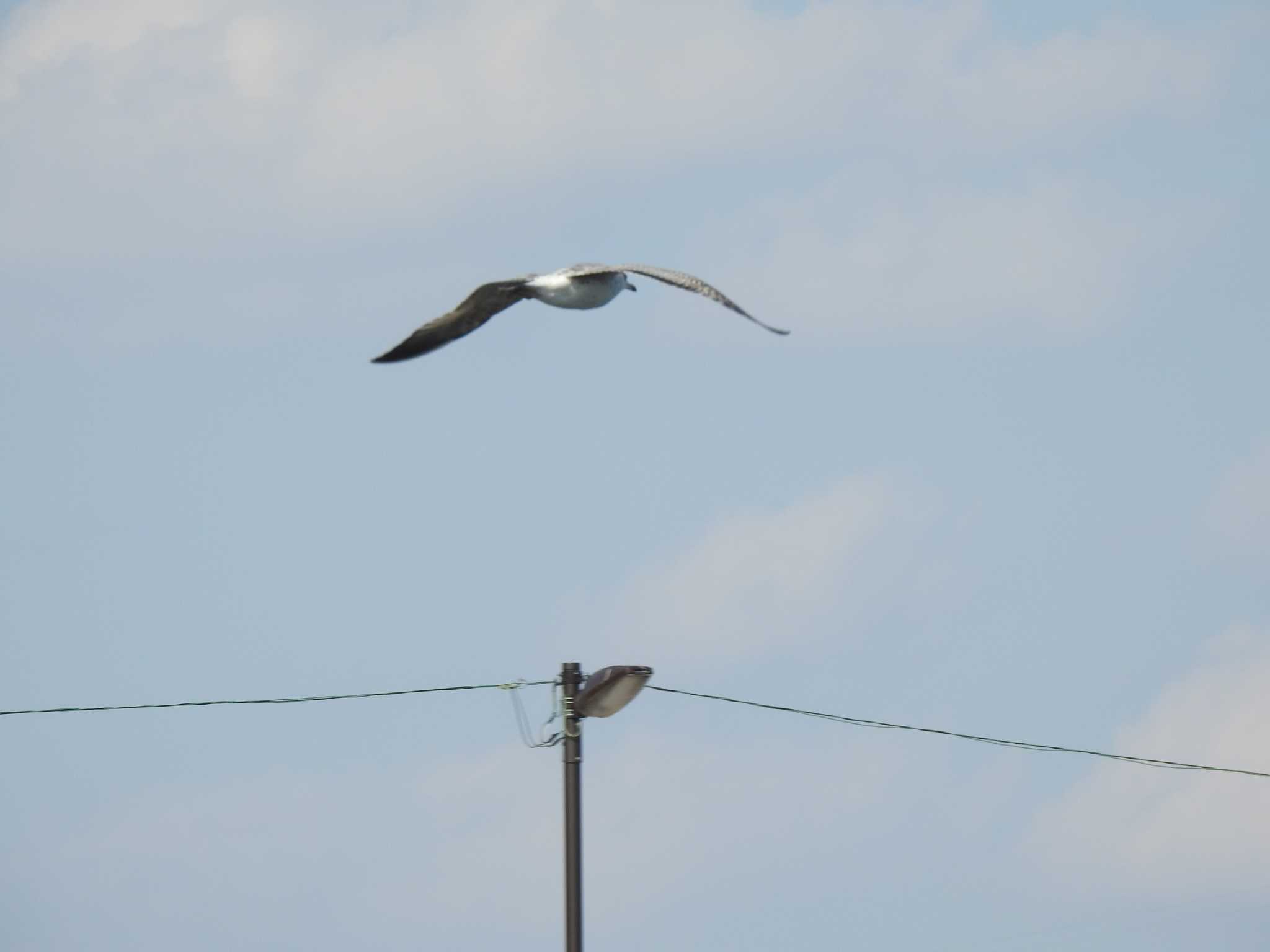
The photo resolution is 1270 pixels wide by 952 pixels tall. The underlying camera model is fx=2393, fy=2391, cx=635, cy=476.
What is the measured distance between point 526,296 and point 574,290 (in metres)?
0.79

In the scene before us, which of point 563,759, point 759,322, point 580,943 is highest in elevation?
point 759,322

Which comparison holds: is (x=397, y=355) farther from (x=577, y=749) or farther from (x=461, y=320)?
(x=577, y=749)

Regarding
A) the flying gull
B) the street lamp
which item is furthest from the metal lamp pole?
the flying gull

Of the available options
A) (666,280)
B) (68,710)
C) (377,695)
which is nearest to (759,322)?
(666,280)

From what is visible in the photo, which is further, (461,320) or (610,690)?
(461,320)

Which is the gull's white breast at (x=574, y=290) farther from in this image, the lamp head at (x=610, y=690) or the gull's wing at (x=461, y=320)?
the lamp head at (x=610, y=690)

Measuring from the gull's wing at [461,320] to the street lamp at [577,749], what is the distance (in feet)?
19.2

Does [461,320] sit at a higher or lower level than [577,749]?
higher

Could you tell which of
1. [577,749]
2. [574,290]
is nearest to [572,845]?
[577,749]

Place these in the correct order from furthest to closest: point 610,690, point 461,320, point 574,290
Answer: point 461,320
point 574,290
point 610,690

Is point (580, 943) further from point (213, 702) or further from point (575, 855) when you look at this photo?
point (213, 702)

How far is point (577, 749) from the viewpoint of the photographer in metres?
17.5

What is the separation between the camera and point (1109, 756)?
64.6ft

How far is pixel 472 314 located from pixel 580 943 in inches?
291
